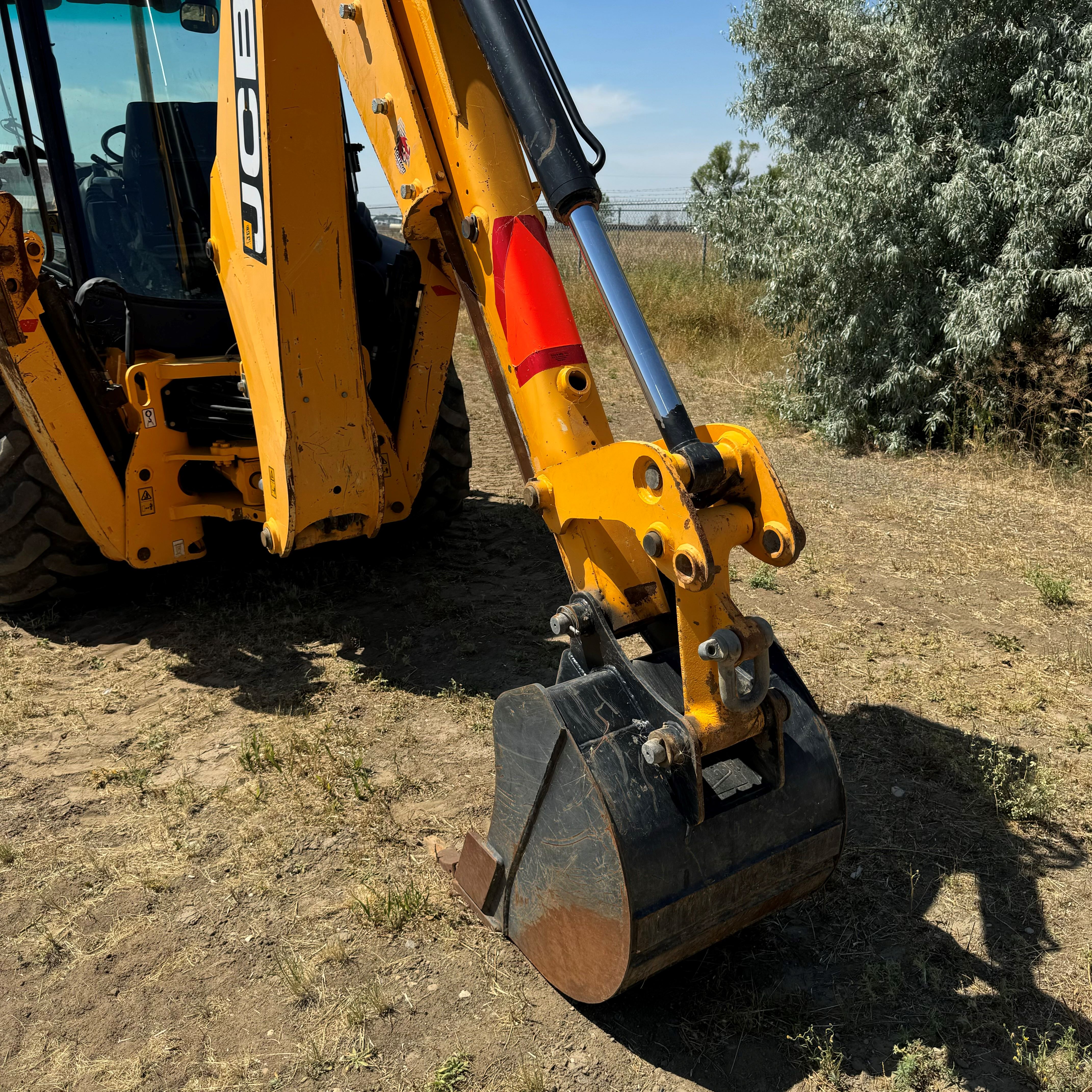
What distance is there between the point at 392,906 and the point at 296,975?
1.08ft

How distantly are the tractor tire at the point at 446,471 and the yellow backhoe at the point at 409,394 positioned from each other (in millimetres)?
204

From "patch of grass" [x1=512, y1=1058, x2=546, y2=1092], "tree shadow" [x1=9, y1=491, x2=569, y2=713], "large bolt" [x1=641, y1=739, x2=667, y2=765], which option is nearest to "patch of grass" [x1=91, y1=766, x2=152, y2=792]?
"tree shadow" [x1=9, y1=491, x2=569, y2=713]

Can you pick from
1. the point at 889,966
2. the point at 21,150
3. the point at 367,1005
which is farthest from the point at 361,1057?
the point at 21,150

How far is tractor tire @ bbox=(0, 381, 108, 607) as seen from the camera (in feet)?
14.8

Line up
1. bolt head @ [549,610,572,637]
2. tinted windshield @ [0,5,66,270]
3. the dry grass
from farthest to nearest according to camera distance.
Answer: the dry grass < tinted windshield @ [0,5,66,270] < bolt head @ [549,610,572,637]

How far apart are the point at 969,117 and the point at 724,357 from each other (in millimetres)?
4501

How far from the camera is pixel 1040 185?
6.98 metres

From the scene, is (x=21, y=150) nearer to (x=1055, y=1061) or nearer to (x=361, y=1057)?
(x=361, y=1057)

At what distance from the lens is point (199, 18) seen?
4.45 meters

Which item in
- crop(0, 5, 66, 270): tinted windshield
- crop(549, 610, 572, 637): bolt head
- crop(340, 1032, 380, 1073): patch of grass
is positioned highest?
crop(0, 5, 66, 270): tinted windshield

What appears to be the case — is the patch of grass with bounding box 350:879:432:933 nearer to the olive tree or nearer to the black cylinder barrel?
the black cylinder barrel

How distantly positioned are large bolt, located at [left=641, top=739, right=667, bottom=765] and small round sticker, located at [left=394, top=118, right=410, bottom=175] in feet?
5.63

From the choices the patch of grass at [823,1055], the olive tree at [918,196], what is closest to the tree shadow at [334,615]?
the patch of grass at [823,1055]

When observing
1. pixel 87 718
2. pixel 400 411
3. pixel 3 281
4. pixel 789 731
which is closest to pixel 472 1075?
pixel 789 731
